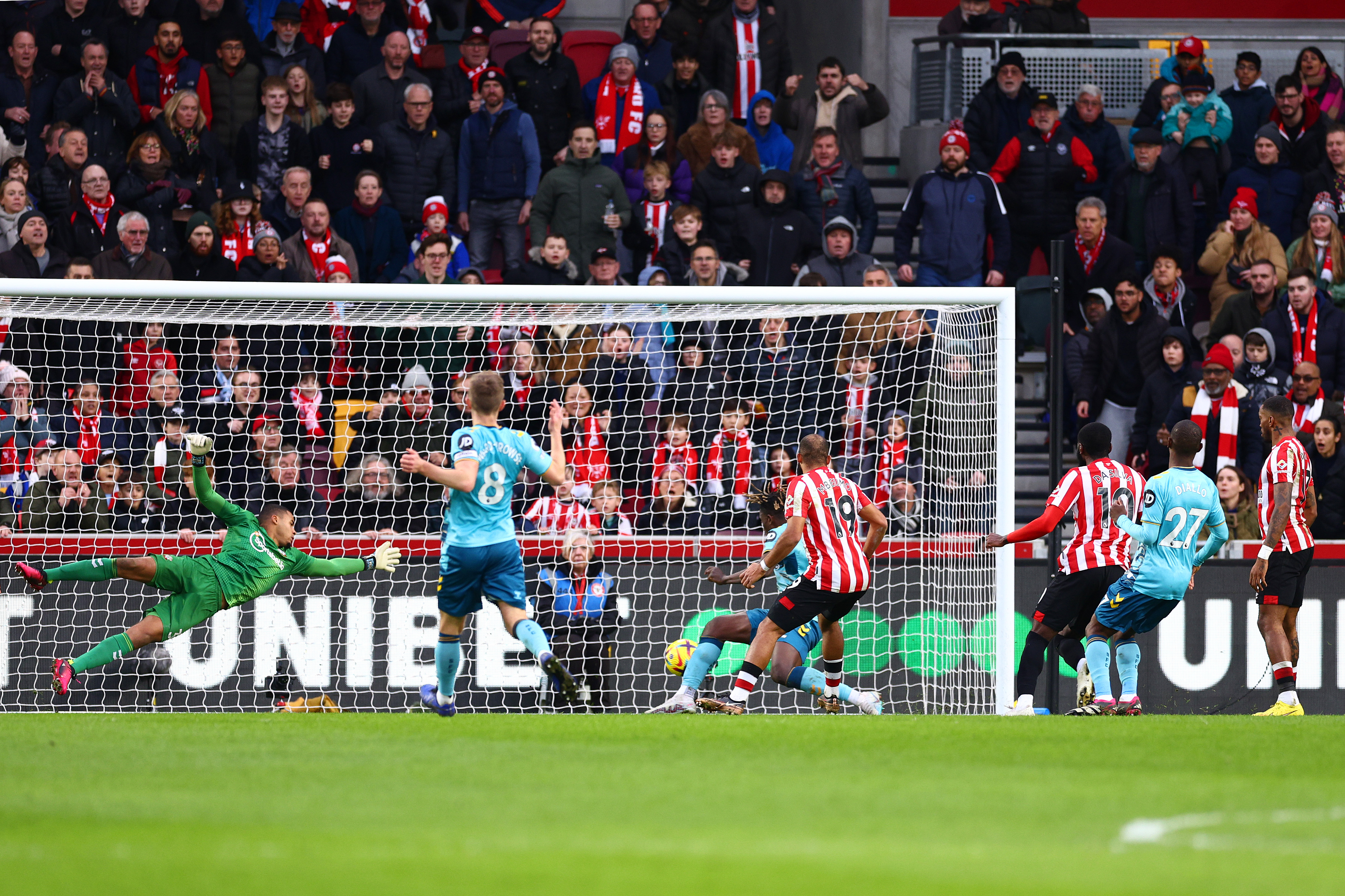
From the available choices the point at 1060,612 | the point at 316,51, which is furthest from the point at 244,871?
the point at 316,51

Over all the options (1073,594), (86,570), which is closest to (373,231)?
(86,570)

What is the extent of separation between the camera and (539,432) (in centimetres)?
1393

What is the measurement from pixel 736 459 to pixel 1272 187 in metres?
6.75

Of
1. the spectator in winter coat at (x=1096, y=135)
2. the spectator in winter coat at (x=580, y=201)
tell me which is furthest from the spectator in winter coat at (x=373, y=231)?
the spectator in winter coat at (x=1096, y=135)

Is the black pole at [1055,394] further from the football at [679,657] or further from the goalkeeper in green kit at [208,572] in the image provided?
the goalkeeper in green kit at [208,572]

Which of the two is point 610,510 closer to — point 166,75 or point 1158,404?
point 1158,404

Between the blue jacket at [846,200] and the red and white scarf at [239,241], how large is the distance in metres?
5.00

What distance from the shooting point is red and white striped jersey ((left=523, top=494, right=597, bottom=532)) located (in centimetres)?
1320

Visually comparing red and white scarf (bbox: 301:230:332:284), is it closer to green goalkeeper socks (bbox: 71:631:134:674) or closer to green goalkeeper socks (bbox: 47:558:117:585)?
green goalkeeper socks (bbox: 47:558:117:585)

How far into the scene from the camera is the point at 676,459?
44.1ft

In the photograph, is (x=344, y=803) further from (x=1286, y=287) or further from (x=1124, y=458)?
(x=1286, y=287)

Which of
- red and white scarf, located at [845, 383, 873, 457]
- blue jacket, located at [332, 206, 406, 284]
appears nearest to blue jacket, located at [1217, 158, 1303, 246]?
red and white scarf, located at [845, 383, 873, 457]

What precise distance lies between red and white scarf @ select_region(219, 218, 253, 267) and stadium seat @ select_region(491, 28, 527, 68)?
4.68 meters

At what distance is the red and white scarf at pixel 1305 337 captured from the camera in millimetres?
14977
